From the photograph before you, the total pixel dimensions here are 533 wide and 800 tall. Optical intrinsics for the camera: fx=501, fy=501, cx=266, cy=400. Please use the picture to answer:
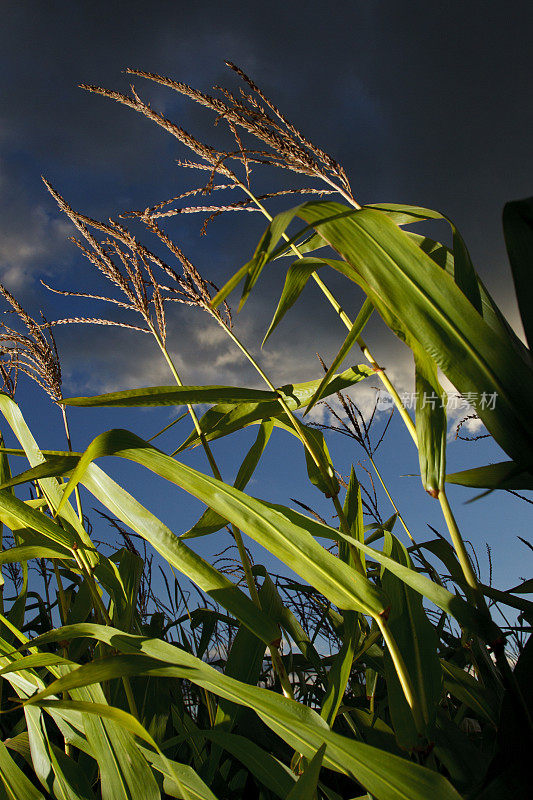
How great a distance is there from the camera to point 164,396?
757 millimetres

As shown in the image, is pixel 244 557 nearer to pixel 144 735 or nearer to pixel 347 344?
pixel 144 735

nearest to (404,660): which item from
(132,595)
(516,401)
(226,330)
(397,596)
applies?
(397,596)

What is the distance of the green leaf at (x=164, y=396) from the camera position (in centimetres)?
74


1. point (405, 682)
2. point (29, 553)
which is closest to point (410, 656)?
point (405, 682)

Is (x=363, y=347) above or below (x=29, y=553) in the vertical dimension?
above

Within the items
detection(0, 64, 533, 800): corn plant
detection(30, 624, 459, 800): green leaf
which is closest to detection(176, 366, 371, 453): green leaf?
detection(0, 64, 533, 800): corn plant

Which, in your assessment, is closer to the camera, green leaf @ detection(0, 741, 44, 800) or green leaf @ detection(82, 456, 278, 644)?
green leaf @ detection(82, 456, 278, 644)

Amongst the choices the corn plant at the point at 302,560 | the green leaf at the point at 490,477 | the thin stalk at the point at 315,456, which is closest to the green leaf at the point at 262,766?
the corn plant at the point at 302,560

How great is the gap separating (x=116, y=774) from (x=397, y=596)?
53cm

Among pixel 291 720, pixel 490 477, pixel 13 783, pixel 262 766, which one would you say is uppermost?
pixel 490 477

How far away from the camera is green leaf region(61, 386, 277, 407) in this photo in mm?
737

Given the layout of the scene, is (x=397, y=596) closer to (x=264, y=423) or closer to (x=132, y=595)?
(x=264, y=423)

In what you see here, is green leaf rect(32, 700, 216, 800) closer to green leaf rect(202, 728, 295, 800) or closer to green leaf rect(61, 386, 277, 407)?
green leaf rect(202, 728, 295, 800)

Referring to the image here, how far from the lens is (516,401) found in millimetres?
534
